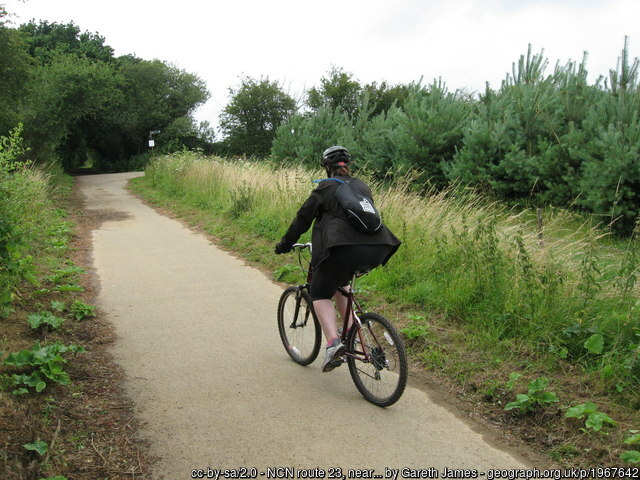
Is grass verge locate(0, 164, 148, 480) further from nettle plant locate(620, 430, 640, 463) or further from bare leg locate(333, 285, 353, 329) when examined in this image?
nettle plant locate(620, 430, 640, 463)

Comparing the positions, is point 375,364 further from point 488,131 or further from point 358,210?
point 488,131

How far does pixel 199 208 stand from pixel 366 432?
11690mm

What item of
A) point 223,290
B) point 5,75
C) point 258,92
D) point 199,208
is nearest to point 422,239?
point 223,290

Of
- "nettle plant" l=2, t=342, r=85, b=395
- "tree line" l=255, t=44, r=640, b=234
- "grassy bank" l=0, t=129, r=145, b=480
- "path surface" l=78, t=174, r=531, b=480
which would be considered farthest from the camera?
"tree line" l=255, t=44, r=640, b=234

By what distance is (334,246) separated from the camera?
3852 millimetres

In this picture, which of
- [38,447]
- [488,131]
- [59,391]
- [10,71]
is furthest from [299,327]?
[10,71]

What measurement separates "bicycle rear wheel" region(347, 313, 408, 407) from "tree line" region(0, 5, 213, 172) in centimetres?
2425

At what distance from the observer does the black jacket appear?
153 inches

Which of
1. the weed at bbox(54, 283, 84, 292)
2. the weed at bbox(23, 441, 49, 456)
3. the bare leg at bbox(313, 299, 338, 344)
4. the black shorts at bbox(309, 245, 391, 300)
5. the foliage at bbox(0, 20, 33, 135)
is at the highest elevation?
the foliage at bbox(0, 20, 33, 135)

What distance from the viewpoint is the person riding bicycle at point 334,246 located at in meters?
3.90

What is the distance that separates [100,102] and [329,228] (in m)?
29.3

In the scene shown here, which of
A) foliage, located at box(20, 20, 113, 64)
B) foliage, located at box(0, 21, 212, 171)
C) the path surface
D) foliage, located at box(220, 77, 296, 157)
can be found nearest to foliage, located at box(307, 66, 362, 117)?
foliage, located at box(220, 77, 296, 157)

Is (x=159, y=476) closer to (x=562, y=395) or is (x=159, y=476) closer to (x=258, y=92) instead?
(x=562, y=395)

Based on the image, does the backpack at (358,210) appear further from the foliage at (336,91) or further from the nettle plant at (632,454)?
the foliage at (336,91)
